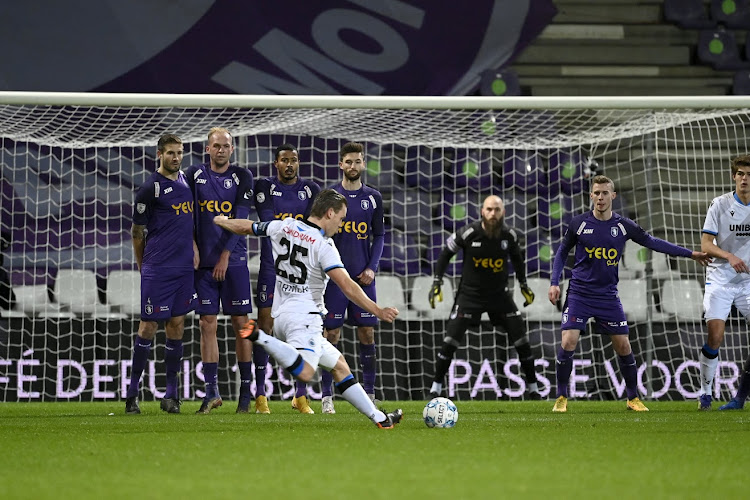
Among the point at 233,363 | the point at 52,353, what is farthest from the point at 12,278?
the point at 233,363

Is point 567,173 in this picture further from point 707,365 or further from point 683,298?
point 707,365

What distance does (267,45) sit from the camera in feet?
42.4

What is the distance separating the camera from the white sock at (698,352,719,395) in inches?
319

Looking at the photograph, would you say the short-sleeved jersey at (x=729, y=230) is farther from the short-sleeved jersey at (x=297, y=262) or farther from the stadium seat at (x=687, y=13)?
the stadium seat at (x=687, y=13)

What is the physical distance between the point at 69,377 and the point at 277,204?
130 inches

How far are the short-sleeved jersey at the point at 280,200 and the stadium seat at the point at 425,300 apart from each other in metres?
3.43

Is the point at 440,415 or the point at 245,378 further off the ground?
the point at 245,378

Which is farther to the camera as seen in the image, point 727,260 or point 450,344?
point 450,344

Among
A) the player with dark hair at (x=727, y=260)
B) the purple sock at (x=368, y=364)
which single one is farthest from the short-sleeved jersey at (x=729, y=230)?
the purple sock at (x=368, y=364)

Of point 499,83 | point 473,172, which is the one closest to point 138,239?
point 473,172

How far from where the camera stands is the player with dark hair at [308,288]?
5.95 meters

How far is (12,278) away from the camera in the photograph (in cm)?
1076

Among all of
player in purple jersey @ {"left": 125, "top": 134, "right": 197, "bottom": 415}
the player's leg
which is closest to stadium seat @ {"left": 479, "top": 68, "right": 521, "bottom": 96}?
the player's leg

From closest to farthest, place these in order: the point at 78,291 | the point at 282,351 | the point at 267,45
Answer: the point at 282,351, the point at 78,291, the point at 267,45
